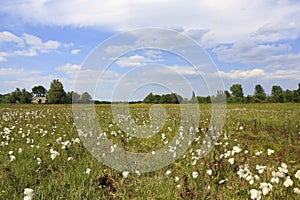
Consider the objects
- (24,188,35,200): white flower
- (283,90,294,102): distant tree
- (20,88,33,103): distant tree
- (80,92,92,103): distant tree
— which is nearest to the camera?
(24,188,35,200): white flower

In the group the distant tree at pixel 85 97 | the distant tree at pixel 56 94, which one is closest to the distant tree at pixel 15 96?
Answer: the distant tree at pixel 56 94

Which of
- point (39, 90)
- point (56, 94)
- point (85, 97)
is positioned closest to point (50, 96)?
point (56, 94)

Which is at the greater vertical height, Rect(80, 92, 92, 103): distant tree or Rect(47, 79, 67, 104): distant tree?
Rect(47, 79, 67, 104): distant tree

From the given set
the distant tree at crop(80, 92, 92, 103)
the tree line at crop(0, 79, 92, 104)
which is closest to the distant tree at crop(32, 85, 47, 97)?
the tree line at crop(0, 79, 92, 104)

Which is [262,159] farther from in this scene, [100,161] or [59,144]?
[59,144]

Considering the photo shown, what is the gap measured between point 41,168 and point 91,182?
154cm

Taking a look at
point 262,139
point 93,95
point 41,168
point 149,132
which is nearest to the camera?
point 41,168

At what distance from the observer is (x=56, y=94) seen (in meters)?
83.9

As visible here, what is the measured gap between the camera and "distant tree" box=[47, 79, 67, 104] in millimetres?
82250

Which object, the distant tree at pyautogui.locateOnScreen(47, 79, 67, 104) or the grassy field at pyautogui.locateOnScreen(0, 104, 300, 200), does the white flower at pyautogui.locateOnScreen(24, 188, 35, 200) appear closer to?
the grassy field at pyautogui.locateOnScreen(0, 104, 300, 200)

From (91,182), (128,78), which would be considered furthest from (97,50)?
(91,182)

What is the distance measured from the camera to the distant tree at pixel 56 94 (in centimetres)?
8225

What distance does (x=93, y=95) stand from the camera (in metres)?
6.88

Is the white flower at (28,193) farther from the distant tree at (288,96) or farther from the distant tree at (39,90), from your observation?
the distant tree at (39,90)
